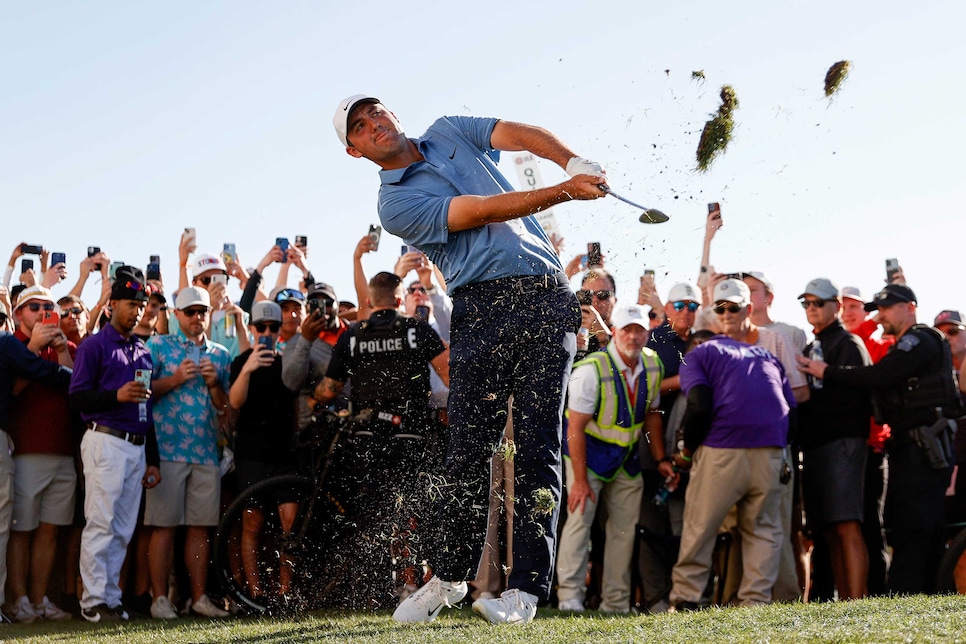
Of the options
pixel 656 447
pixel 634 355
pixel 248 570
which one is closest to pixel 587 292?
pixel 634 355

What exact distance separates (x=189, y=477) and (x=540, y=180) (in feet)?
12.8

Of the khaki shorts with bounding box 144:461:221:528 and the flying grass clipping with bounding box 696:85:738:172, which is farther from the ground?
the flying grass clipping with bounding box 696:85:738:172

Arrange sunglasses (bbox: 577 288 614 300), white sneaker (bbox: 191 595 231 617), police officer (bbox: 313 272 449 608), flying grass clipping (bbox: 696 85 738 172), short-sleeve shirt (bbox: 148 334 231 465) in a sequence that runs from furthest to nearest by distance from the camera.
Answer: short-sleeve shirt (bbox: 148 334 231 465), sunglasses (bbox: 577 288 614 300), white sneaker (bbox: 191 595 231 617), police officer (bbox: 313 272 449 608), flying grass clipping (bbox: 696 85 738 172)

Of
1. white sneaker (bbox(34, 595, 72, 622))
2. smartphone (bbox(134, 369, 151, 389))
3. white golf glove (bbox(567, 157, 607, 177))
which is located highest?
white golf glove (bbox(567, 157, 607, 177))

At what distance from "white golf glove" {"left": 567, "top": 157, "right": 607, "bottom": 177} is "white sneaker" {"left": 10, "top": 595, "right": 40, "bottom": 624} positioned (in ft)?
20.4

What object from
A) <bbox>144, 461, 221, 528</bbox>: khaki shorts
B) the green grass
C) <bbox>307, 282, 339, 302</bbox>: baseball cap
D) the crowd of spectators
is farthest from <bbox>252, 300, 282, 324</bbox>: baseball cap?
the green grass

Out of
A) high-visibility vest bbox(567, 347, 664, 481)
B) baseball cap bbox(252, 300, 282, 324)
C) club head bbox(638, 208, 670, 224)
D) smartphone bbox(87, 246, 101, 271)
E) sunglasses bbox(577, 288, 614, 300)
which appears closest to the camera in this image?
club head bbox(638, 208, 670, 224)

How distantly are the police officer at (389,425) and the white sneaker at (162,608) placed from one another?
1.64 metres

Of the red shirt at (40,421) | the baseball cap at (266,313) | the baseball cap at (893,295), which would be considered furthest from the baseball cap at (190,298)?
the baseball cap at (893,295)

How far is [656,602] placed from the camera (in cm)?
924

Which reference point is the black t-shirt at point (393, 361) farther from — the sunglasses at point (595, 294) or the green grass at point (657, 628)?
the green grass at point (657, 628)

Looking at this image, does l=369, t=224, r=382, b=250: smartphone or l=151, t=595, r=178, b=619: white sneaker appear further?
l=369, t=224, r=382, b=250: smartphone

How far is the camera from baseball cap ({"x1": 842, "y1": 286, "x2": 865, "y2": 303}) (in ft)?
35.1

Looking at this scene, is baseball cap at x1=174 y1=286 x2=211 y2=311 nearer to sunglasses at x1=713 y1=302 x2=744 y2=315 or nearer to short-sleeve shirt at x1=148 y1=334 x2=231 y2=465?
short-sleeve shirt at x1=148 y1=334 x2=231 y2=465
